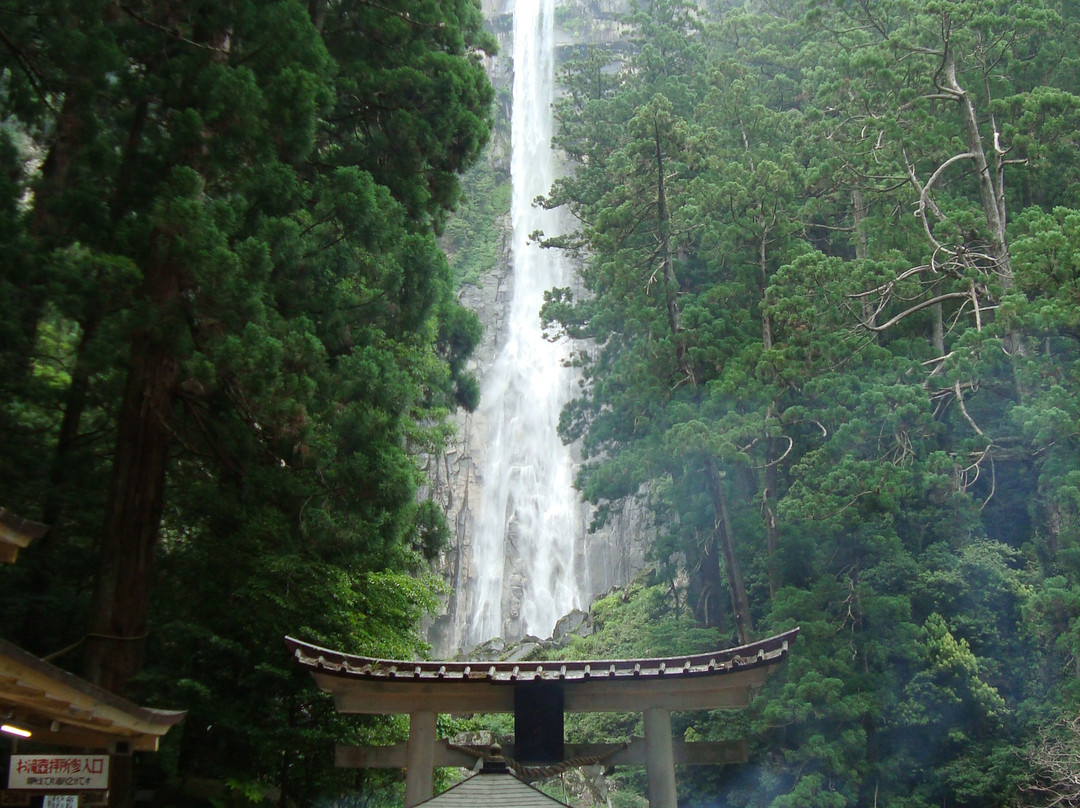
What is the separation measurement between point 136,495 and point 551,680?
3.22 meters

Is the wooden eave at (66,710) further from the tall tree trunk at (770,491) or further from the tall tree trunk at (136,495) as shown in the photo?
the tall tree trunk at (770,491)

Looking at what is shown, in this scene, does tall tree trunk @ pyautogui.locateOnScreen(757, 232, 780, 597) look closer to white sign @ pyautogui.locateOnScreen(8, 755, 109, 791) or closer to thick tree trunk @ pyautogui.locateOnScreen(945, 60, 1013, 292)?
thick tree trunk @ pyautogui.locateOnScreen(945, 60, 1013, 292)

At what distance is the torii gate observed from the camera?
6.26m

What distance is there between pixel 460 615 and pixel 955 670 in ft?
49.9

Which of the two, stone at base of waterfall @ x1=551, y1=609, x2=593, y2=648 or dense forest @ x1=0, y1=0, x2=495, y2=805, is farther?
stone at base of waterfall @ x1=551, y1=609, x2=593, y2=648

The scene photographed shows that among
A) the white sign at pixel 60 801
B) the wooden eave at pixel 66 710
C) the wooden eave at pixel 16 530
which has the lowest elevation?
the white sign at pixel 60 801

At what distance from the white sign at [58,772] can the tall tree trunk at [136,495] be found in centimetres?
143

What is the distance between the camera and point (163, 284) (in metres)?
6.78

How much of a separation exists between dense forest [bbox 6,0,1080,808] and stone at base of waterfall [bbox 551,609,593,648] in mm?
1310

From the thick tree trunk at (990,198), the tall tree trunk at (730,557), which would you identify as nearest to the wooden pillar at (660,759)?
the tall tree trunk at (730,557)

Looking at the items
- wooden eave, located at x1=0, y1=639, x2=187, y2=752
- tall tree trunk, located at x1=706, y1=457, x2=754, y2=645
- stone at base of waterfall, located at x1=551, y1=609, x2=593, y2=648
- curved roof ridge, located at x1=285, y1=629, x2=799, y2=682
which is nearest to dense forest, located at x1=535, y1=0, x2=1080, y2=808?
tall tree trunk, located at x1=706, y1=457, x2=754, y2=645

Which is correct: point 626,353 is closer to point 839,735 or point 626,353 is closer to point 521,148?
point 839,735

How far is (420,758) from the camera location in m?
6.41

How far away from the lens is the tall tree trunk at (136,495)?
6.33m
